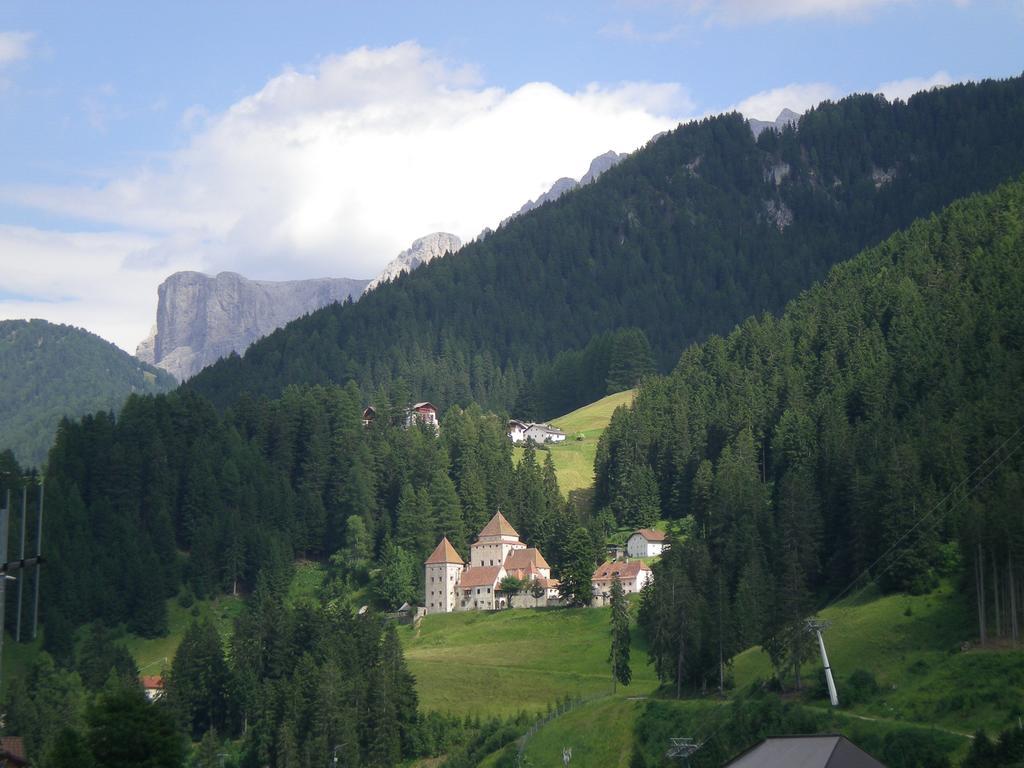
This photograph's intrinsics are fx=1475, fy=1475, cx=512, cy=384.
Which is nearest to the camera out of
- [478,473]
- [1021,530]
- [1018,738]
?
[1018,738]

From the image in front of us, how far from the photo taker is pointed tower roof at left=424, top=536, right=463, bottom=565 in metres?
150

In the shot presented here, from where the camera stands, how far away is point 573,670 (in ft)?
381

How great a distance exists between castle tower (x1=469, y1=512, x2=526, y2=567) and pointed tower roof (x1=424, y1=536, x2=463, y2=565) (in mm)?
2348

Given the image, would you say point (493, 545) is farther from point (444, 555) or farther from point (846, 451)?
point (846, 451)

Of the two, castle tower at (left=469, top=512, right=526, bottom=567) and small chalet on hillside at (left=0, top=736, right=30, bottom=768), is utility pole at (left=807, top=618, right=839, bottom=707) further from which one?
castle tower at (left=469, top=512, right=526, bottom=567)

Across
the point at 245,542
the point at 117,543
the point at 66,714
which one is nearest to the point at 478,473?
the point at 245,542

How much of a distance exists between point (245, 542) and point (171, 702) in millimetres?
47129

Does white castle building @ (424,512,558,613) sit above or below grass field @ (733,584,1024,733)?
above

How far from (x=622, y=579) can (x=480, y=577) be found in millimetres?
15798

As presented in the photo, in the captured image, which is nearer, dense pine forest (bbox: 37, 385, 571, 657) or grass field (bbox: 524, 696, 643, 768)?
grass field (bbox: 524, 696, 643, 768)

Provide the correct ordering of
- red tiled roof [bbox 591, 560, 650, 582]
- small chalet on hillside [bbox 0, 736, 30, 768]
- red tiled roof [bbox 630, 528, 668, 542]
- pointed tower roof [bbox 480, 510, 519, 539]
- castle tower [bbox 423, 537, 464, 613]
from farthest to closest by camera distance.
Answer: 1. pointed tower roof [bbox 480, 510, 519, 539]
2. red tiled roof [bbox 630, 528, 668, 542]
3. castle tower [bbox 423, 537, 464, 613]
4. red tiled roof [bbox 591, 560, 650, 582]
5. small chalet on hillside [bbox 0, 736, 30, 768]

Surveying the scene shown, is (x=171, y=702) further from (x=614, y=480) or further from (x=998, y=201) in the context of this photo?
(x=998, y=201)

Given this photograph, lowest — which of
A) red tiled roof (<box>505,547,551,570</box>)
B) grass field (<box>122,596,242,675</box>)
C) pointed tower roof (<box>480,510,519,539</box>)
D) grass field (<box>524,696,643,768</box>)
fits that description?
grass field (<box>524,696,643,768</box>)

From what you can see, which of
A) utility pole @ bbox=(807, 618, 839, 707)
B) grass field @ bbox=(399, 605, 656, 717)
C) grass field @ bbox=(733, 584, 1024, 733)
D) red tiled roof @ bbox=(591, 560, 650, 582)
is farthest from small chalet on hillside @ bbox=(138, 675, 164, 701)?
utility pole @ bbox=(807, 618, 839, 707)
